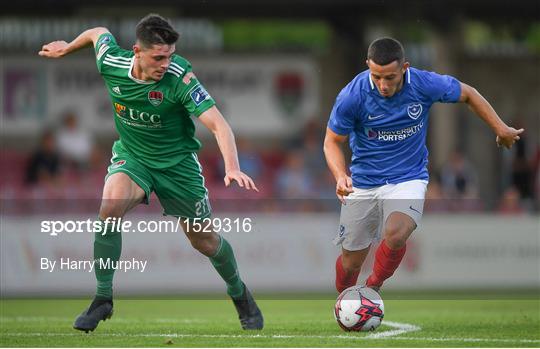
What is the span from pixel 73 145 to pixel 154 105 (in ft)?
33.0

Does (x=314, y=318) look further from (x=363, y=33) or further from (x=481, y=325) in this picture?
(x=363, y=33)

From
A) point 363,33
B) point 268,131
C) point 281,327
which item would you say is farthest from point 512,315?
point 363,33

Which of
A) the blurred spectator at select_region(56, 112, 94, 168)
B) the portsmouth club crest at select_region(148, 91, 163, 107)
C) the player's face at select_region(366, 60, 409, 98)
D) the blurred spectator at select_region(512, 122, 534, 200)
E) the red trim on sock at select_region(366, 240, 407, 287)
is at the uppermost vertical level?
the player's face at select_region(366, 60, 409, 98)

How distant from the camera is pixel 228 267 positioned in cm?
903

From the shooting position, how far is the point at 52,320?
35.0 ft

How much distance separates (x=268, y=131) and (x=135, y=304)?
6659 millimetres

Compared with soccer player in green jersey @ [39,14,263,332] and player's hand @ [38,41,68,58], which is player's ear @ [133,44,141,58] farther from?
player's hand @ [38,41,68,58]

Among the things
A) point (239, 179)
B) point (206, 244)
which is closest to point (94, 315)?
point (206, 244)

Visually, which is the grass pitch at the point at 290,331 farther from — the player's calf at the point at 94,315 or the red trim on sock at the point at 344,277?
the red trim on sock at the point at 344,277

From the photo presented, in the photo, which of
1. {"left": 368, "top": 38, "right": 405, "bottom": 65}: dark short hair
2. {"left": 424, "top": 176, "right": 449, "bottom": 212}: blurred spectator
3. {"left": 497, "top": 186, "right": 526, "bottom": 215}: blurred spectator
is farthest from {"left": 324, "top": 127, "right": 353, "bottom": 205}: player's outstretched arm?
{"left": 497, "top": 186, "right": 526, "bottom": 215}: blurred spectator

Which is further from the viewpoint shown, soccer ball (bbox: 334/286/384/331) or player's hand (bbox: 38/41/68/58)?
player's hand (bbox: 38/41/68/58)

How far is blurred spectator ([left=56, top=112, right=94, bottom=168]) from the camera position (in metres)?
18.2

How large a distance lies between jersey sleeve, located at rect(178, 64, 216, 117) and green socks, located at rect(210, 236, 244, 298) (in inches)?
48.4
